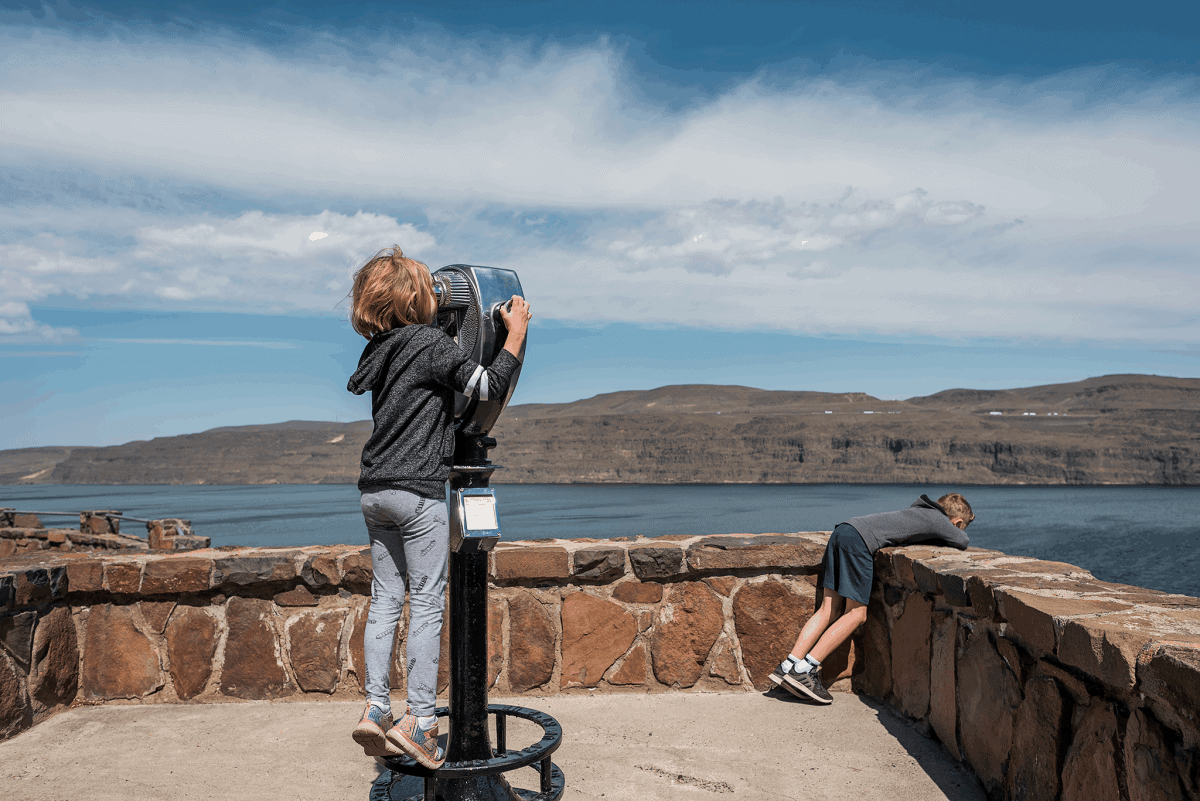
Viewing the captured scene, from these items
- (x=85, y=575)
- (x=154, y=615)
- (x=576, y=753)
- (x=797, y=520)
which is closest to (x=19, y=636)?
(x=85, y=575)

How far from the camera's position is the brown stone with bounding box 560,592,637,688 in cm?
344

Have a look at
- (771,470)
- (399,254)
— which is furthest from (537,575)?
(771,470)

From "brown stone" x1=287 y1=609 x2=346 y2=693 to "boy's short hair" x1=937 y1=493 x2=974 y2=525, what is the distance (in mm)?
2556

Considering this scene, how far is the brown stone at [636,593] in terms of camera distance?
137 inches

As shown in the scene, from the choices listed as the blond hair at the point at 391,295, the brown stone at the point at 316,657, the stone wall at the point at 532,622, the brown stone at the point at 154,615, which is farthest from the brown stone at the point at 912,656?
the brown stone at the point at 154,615

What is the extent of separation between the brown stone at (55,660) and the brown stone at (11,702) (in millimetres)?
70

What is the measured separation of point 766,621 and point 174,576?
2.43 m

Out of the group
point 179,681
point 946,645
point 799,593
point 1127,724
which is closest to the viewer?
point 1127,724

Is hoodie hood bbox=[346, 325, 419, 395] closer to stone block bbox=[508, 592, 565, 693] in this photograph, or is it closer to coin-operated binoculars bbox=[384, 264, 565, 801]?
coin-operated binoculars bbox=[384, 264, 565, 801]

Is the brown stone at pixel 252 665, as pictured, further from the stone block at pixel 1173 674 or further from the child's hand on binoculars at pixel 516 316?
the stone block at pixel 1173 674

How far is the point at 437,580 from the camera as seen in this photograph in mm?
1965

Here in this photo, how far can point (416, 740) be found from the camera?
1918mm

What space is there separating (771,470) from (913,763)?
122061mm

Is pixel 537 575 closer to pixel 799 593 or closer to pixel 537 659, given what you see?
pixel 537 659
